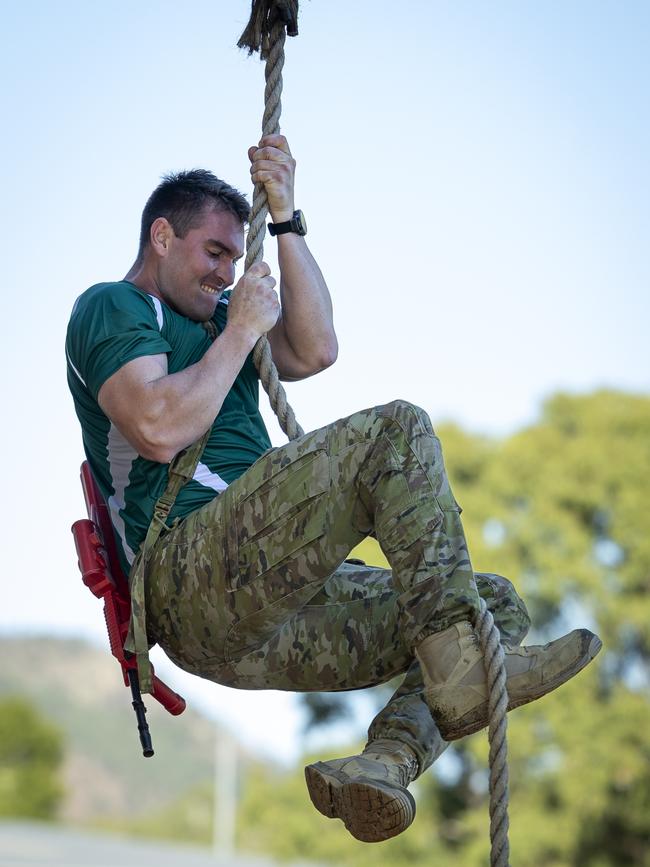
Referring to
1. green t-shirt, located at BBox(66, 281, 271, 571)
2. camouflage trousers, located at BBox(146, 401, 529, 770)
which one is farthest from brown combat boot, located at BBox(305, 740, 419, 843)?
green t-shirt, located at BBox(66, 281, 271, 571)

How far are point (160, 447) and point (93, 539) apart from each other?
1.46 feet

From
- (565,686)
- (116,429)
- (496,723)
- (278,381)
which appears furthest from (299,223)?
(565,686)

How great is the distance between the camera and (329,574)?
3.51 meters

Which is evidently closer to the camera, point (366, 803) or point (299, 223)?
point (366, 803)

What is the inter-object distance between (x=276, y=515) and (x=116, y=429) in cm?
66

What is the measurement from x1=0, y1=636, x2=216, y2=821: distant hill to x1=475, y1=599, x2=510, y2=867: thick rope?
58.4 metres

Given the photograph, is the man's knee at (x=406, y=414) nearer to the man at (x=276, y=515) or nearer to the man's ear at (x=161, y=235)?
the man at (x=276, y=515)

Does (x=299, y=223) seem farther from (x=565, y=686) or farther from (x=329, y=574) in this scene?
(x=565, y=686)

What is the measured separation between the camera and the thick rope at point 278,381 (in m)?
3.31

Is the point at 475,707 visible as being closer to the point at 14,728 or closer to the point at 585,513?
the point at 585,513

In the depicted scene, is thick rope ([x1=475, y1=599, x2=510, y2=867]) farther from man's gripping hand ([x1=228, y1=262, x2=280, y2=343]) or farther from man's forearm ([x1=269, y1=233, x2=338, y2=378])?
man's forearm ([x1=269, y1=233, x2=338, y2=378])

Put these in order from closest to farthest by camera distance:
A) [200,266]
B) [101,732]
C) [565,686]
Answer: [200,266] < [565,686] < [101,732]

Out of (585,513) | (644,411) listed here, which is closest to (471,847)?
(585,513)

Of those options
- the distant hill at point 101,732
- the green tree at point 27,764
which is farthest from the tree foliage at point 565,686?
the distant hill at point 101,732
